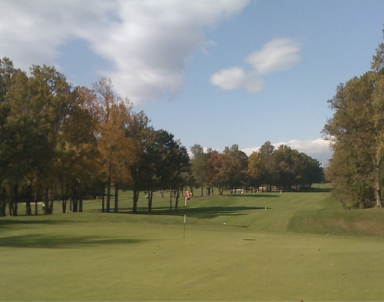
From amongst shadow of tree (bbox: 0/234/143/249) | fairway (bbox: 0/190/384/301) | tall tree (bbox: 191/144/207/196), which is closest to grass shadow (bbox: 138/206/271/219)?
tall tree (bbox: 191/144/207/196)

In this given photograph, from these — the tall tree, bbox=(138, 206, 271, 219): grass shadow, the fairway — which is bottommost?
bbox=(138, 206, 271, 219): grass shadow

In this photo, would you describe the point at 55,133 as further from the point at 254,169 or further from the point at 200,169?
the point at 254,169

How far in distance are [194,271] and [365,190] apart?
1644 inches

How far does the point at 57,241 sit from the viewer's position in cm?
1989

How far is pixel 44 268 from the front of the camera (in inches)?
470

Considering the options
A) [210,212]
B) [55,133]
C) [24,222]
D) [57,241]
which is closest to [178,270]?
[57,241]

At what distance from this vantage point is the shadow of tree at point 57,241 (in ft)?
60.4

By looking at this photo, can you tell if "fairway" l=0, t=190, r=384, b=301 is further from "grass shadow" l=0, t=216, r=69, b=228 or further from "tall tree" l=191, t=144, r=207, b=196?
"tall tree" l=191, t=144, r=207, b=196

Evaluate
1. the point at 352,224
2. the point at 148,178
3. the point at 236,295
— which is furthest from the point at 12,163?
the point at 236,295

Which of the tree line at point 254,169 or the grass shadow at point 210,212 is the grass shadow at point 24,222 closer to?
the grass shadow at point 210,212

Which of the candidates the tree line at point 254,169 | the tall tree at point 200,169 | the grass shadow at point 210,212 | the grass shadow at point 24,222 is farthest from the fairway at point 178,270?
the tall tree at point 200,169

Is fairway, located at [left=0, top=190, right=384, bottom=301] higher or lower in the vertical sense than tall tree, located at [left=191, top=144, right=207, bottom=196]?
lower

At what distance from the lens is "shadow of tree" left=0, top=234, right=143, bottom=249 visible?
1842cm

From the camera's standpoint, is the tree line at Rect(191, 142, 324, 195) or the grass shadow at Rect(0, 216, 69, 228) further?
the tree line at Rect(191, 142, 324, 195)
